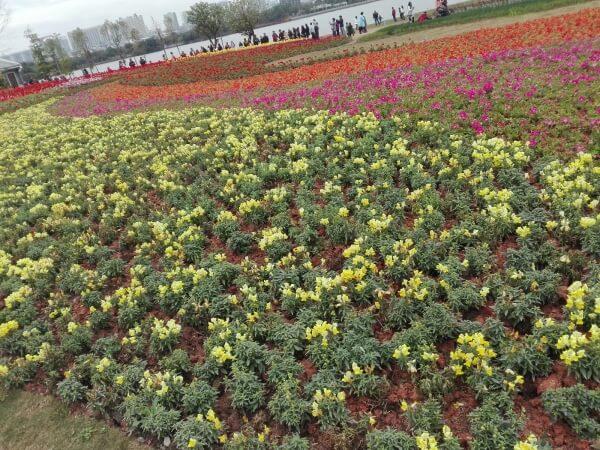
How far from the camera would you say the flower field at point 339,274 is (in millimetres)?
4855

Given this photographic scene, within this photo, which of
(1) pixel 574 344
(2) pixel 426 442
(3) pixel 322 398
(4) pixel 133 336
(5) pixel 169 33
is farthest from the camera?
(5) pixel 169 33

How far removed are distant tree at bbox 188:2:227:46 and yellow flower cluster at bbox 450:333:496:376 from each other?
5977cm

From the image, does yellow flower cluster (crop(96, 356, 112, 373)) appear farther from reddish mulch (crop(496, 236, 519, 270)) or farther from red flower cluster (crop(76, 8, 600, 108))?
red flower cluster (crop(76, 8, 600, 108))

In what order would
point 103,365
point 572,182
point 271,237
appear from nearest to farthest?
point 103,365 → point 572,182 → point 271,237

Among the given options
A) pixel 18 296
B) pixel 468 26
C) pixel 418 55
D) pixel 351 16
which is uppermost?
pixel 351 16

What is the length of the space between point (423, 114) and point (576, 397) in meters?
7.71

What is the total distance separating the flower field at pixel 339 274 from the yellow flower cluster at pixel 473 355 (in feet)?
0.07

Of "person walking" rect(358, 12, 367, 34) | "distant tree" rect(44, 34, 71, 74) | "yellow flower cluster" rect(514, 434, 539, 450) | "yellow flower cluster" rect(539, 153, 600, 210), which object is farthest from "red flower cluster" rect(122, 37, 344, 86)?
"distant tree" rect(44, 34, 71, 74)

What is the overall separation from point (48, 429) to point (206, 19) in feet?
203

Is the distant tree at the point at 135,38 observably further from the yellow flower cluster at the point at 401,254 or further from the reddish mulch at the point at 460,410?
the reddish mulch at the point at 460,410

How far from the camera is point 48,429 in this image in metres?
5.89

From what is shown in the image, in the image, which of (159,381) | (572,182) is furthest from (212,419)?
(572,182)

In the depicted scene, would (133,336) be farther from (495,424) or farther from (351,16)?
(351,16)

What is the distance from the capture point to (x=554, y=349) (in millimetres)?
4961
